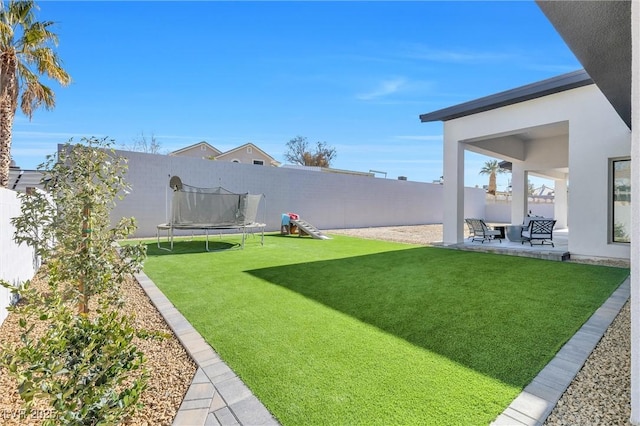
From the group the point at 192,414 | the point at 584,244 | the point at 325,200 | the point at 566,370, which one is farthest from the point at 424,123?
the point at 192,414

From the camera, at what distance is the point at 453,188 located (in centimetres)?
1000

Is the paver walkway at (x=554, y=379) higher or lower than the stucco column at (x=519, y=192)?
lower

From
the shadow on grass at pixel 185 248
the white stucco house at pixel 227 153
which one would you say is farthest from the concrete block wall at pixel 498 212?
the shadow on grass at pixel 185 248

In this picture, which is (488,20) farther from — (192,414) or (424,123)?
(192,414)

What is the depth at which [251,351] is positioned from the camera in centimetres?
290

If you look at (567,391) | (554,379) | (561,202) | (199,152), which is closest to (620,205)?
(554,379)

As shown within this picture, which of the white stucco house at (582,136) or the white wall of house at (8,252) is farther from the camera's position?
the white stucco house at (582,136)

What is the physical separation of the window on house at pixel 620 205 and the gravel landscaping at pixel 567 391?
18.5ft

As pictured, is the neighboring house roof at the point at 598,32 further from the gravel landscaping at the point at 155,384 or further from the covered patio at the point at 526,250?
the gravel landscaping at the point at 155,384

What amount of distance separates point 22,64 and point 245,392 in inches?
503

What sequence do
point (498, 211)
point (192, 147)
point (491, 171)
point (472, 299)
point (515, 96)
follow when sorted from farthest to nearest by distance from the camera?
1. point (491, 171)
2. point (498, 211)
3. point (192, 147)
4. point (515, 96)
5. point (472, 299)

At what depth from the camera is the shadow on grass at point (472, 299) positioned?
294cm

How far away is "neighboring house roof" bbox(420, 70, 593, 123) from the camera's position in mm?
7301

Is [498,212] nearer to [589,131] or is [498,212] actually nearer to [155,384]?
[589,131]
